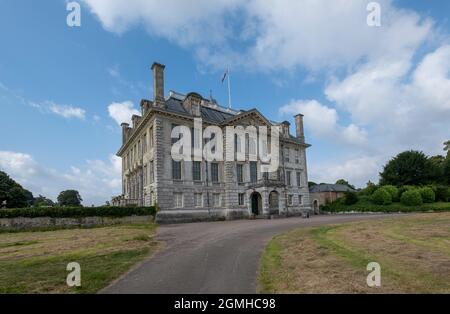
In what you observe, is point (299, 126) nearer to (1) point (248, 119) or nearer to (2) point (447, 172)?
(1) point (248, 119)

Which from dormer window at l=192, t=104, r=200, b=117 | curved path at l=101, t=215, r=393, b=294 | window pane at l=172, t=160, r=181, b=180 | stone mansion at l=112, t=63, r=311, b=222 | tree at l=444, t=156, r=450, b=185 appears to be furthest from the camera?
tree at l=444, t=156, r=450, b=185

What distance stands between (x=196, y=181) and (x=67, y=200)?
78979 millimetres

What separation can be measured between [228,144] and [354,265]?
99.9 ft

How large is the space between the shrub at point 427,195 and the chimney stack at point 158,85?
141 feet

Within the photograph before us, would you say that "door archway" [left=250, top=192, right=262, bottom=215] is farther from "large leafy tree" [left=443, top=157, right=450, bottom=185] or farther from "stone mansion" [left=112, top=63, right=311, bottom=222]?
"large leafy tree" [left=443, top=157, right=450, bottom=185]

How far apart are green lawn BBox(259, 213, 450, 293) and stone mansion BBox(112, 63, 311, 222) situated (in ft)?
69.1

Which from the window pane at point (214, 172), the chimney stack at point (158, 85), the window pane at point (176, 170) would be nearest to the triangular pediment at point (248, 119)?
the window pane at point (214, 172)

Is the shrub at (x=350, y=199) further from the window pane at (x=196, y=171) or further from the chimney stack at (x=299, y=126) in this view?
the window pane at (x=196, y=171)

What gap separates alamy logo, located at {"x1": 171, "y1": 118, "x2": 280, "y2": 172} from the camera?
114 ft

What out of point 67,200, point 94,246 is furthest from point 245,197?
point 67,200

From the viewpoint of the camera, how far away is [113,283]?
792cm

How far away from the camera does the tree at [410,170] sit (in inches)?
2264

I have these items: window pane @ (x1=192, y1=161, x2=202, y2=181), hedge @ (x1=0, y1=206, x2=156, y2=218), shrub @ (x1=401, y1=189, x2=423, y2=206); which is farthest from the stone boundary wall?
shrub @ (x1=401, y1=189, x2=423, y2=206)
